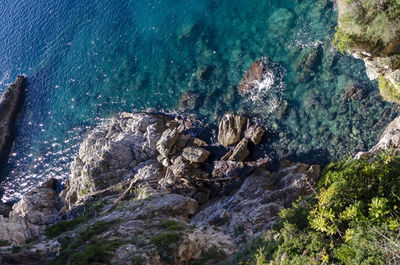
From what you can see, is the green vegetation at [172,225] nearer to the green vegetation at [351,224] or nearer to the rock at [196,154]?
the green vegetation at [351,224]

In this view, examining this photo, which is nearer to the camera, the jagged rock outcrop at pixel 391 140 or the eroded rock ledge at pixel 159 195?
the eroded rock ledge at pixel 159 195

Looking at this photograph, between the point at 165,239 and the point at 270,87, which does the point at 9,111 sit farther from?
the point at 270,87

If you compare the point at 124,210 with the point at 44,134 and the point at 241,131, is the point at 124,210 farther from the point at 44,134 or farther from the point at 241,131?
the point at 44,134

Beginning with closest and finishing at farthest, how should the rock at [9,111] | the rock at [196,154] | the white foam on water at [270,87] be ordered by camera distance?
1. the rock at [196,154]
2. the white foam on water at [270,87]
3. the rock at [9,111]

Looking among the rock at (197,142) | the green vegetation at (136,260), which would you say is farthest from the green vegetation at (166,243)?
the rock at (197,142)

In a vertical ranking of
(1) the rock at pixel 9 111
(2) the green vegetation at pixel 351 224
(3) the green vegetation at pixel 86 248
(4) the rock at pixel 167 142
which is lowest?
(2) the green vegetation at pixel 351 224

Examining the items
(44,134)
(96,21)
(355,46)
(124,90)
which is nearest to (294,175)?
(355,46)

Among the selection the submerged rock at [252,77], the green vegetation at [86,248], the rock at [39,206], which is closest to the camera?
the green vegetation at [86,248]
